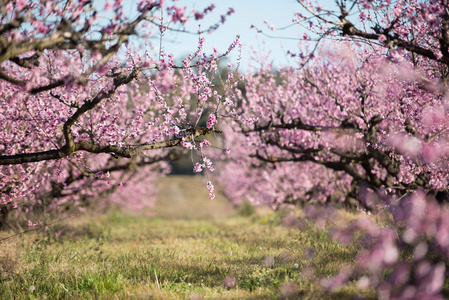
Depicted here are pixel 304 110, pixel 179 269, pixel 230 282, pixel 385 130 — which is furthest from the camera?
pixel 304 110

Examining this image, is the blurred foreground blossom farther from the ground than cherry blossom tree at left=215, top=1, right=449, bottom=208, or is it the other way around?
cherry blossom tree at left=215, top=1, right=449, bottom=208

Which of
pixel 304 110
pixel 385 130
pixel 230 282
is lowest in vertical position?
pixel 230 282

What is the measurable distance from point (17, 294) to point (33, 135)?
3.41 meters

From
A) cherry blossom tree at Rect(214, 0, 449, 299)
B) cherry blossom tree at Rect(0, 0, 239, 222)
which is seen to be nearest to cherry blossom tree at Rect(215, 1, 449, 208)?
cherry blossom tree at Rect(214, 0, 449, 299)

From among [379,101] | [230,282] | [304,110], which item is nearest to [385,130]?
[379,101]

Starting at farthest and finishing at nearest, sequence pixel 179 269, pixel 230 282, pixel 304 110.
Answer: pixel 304 110
pixel 179 269
pixel 230 282

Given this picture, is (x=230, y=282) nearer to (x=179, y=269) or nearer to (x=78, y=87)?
(x=179, y=269)

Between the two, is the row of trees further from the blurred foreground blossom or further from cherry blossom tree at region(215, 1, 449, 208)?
the blurred foreground blossom

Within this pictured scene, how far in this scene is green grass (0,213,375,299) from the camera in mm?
4605

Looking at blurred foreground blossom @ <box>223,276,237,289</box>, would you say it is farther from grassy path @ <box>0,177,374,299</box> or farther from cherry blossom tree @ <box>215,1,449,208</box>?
cherry blossom tree @ <box>215,1,449,208</box>

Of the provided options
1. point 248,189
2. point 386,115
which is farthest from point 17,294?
point 248,189

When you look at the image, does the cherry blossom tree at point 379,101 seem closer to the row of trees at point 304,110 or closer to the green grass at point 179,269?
the row of trees at point 304,110

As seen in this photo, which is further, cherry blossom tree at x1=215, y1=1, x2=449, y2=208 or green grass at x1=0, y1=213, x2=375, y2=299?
cherry blossom tree at x1=215, y1=1, x2=449, y2=208

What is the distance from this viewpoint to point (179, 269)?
591 centimetres
